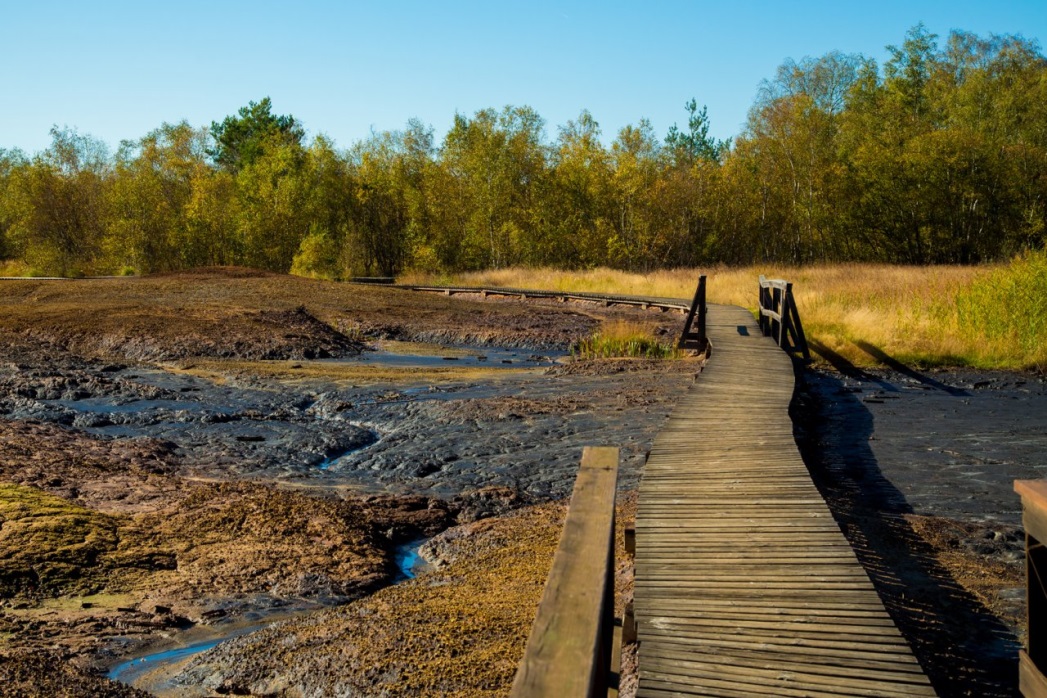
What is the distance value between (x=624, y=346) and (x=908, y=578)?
13.2 meters

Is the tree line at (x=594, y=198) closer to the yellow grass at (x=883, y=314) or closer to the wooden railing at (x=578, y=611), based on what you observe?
the yellow grass at (x=883, y=314)

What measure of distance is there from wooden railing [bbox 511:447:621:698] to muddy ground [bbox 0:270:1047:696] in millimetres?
1508

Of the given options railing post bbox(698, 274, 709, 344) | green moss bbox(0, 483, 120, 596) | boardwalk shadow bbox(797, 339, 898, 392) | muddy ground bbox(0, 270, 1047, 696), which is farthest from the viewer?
railing post bbox(698, 274, 709, 344)

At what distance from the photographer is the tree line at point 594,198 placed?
1841 inches

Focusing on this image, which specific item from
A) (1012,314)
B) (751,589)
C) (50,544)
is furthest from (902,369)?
(50,544)

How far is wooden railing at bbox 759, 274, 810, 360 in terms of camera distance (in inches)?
693

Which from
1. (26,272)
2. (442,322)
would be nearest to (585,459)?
(442,322)

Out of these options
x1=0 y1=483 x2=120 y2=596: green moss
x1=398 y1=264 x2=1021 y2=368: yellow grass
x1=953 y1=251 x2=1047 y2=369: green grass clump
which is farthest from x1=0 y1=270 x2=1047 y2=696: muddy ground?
x1=953 y1=251 x2=1047 y2=369: green grass clump

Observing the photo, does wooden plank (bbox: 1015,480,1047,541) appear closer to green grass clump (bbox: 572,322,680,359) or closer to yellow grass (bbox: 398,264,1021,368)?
yellow grass (bbox: 398,264,1021,368)

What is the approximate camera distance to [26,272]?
48.3 m

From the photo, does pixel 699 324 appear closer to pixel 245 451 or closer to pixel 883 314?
pixel 883 314

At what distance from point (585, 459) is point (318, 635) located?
7.30 feet

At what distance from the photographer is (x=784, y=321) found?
17688mm

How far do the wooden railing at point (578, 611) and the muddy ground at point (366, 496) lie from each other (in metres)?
1.51
